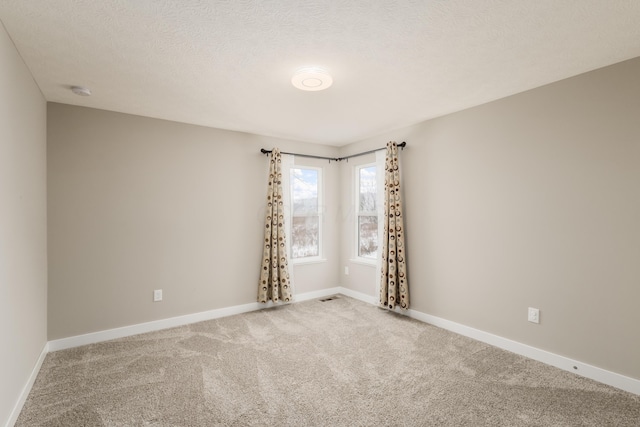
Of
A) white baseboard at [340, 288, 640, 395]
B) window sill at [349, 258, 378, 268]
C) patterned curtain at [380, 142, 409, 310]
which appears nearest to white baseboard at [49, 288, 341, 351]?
window sill at [349, 258, 378, 268]

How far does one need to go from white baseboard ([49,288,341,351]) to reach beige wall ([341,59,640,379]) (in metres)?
2.23

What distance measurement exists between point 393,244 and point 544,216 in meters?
1.60

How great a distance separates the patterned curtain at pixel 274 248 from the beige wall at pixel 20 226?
7.20ft

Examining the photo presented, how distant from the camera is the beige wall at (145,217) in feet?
9.73

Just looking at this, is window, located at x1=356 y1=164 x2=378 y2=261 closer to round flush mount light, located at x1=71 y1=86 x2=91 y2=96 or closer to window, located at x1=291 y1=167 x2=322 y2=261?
window, located at x1=291 y1=167 x2=322 y2=261

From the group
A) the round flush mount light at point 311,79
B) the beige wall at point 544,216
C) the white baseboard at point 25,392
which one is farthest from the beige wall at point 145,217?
the beige wall at point 544,216

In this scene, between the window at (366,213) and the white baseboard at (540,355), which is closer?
the white baseboard at (540,355)

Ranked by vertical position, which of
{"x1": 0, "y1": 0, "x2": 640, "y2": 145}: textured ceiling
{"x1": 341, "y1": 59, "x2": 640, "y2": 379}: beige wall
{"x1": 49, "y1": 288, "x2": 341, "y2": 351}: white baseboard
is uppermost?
{"x1": 0, "y1": 0, "x2": 640, "y2": 145}: textured ceiling

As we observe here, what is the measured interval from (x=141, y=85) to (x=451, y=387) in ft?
11.2

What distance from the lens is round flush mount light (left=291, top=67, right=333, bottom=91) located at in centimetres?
228

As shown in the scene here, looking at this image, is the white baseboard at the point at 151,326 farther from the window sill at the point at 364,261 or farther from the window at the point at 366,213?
the window at the point at 366,213

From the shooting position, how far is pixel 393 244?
3818 millimetres

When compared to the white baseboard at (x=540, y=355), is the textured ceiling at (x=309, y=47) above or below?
above

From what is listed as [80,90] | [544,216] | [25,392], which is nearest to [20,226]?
[25,392]
